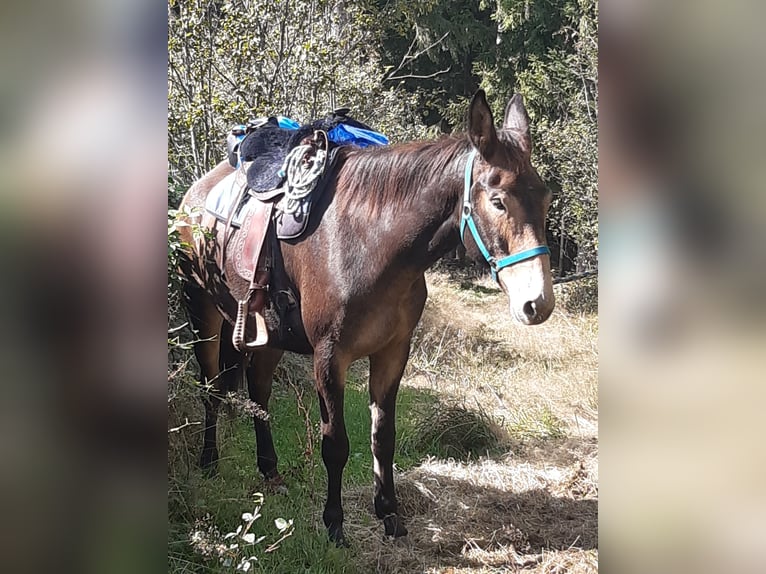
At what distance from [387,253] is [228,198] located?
3.63 ft

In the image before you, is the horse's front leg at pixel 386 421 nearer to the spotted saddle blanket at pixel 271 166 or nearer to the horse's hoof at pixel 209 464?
the spotted saddle blanket at pixel 271 166

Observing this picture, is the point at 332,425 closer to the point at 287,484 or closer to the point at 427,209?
the point at 287,484

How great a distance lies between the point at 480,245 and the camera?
7.25 feet

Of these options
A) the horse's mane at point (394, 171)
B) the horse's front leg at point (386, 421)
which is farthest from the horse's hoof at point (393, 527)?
the horse's mane at point (394, 171)

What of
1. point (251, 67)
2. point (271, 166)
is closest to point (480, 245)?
point (271, 166)

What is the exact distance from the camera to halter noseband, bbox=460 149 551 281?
208cm

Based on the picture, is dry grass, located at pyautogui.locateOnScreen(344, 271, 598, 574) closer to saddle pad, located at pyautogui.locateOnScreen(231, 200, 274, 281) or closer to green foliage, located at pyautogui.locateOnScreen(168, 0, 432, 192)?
saddle pad, located at pyautogui.locateOnScreen(231, 200, 274, 281)

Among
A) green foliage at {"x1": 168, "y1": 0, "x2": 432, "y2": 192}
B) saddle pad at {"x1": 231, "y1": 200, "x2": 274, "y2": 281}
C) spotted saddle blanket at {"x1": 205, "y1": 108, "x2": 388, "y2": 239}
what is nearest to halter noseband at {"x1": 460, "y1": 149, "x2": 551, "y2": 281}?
spotted saddle blanket at {"x1": 205, "y1": 108, "x2": 388, "y2": 239}

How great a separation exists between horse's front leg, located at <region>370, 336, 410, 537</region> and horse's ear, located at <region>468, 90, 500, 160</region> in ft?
3.48

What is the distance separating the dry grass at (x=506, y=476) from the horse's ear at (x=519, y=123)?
194cm

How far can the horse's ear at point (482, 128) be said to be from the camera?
6.99ft

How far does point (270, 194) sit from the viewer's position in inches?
112
